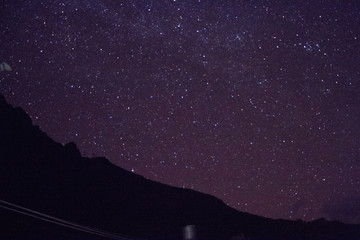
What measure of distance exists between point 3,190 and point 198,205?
37.9 m

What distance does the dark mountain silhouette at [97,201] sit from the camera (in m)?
34.6

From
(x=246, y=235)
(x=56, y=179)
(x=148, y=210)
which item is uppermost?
(x=56, y=179)

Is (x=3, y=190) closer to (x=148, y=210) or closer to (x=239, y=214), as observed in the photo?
(x=148, y=210)

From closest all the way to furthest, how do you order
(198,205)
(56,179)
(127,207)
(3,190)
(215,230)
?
(3,190) < (56,179) < (127,207) < (215,230) < (198,205)

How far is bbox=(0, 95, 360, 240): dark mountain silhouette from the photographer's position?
34.6 meters

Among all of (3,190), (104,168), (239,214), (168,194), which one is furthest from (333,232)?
(3,190)

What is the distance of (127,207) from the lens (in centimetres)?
4906

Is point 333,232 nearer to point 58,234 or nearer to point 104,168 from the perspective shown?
point 104,168

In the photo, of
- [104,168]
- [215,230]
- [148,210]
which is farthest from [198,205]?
[104,168]

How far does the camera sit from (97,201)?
150ft

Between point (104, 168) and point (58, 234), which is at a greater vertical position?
point (104, 168)

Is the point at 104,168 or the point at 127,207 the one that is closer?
the point at 127,207

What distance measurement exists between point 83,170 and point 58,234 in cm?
2657

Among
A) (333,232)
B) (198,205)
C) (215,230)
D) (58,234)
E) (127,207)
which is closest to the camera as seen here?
(58,234)
